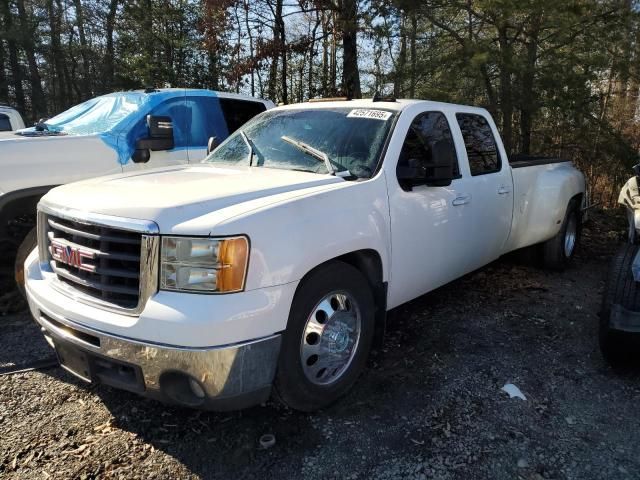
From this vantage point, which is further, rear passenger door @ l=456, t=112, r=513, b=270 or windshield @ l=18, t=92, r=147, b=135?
windshield @ l=18, t=92, r=147, b=135

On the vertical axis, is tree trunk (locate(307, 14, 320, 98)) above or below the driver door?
above

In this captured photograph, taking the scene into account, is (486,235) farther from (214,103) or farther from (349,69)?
(349,69)

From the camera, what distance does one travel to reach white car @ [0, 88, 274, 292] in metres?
4.39

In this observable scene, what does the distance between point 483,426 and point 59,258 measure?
8.40ft

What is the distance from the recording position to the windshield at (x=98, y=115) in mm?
5410

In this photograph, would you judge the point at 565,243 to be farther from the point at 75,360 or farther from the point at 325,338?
the point at 75,360

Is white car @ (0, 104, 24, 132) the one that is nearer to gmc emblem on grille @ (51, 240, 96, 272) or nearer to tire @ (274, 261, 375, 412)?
gmc emblem on grille @ (51, 240, 96, 272)

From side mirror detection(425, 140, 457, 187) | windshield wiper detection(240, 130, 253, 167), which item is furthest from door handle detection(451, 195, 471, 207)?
windshield wiper detection(240, 130, 253, 167)

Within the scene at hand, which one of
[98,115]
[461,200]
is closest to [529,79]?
[461,200]

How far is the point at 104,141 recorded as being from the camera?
5.14 metres

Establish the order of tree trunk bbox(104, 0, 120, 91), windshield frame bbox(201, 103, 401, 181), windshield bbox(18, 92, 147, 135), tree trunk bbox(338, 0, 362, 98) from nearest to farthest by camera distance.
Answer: windshield frame bbox(201, 103, 401, 181)
windshield bbox(18, 92, 147, 135)
tree trunk bbox(338, 0, 362, 98)
tree trunk bbox(104, 0, 120, 91)

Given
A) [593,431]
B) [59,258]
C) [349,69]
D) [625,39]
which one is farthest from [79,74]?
[593,431]

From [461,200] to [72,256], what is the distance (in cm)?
282

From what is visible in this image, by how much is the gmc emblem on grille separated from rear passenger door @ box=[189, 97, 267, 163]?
3281 mm
